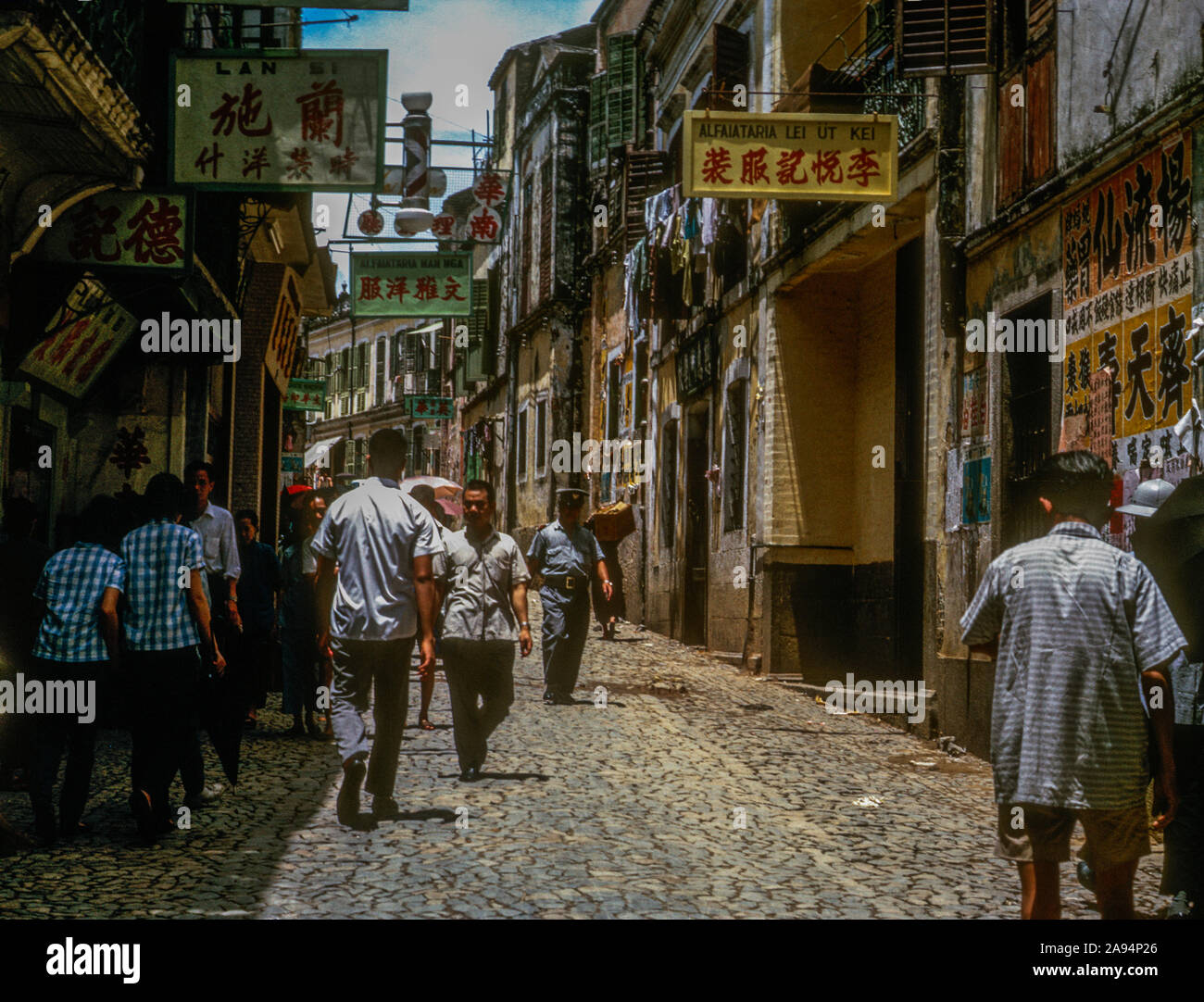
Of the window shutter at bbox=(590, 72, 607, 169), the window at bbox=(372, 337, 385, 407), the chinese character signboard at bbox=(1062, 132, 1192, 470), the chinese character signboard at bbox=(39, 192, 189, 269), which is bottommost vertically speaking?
the chinese character signboard at bbox=(1062, 132, 1192, 470)

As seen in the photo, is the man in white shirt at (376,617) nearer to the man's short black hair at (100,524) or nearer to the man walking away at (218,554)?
the man's short black hair at (100,524)

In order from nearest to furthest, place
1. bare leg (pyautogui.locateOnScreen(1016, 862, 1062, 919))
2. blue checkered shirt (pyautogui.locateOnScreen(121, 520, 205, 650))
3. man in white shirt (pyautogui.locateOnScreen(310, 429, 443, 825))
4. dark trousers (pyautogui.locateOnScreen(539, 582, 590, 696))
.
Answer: bare leg (pyautogui.locateOnScreen(1016, 862, 1062, 919))
blue checkered shirt (pyautogui.locateOnScreen(121, 520, 205, 650))
man in white shirt (pyautogui.locateOnScreen(310, 429, 443, 825))
dark trousers (pyautogui.locateOnScreen(539, 582, 590, 696))

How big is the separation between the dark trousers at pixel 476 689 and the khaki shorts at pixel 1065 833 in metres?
4.59

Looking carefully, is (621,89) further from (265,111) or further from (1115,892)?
(1115,892)

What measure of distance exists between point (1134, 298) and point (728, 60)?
33.0ft

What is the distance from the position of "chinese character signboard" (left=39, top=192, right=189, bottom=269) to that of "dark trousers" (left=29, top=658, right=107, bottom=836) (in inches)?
196

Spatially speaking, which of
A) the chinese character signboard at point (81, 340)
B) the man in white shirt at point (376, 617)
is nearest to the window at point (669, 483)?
the chinese character signboard at point (81, 340)

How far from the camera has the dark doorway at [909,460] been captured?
14.9 metres

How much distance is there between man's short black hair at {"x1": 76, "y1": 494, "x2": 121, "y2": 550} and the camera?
751 centimetres

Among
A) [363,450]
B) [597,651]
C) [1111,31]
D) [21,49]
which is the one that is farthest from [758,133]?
[363,450]

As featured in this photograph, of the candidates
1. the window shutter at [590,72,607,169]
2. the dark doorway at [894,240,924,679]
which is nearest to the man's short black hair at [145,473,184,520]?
the dark doorway at [894,240,924,679]

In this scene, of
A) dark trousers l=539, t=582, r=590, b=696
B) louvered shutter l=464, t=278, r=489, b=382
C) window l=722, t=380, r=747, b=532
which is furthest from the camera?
louvered shutter l=464, t=278, r=489, b=382

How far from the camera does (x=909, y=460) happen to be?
15375 millimetres

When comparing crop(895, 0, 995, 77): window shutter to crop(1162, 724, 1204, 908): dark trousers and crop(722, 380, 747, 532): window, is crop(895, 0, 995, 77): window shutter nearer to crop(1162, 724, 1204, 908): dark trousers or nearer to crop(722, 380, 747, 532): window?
crop(1162, 724, 1204, 908): dark trousers
